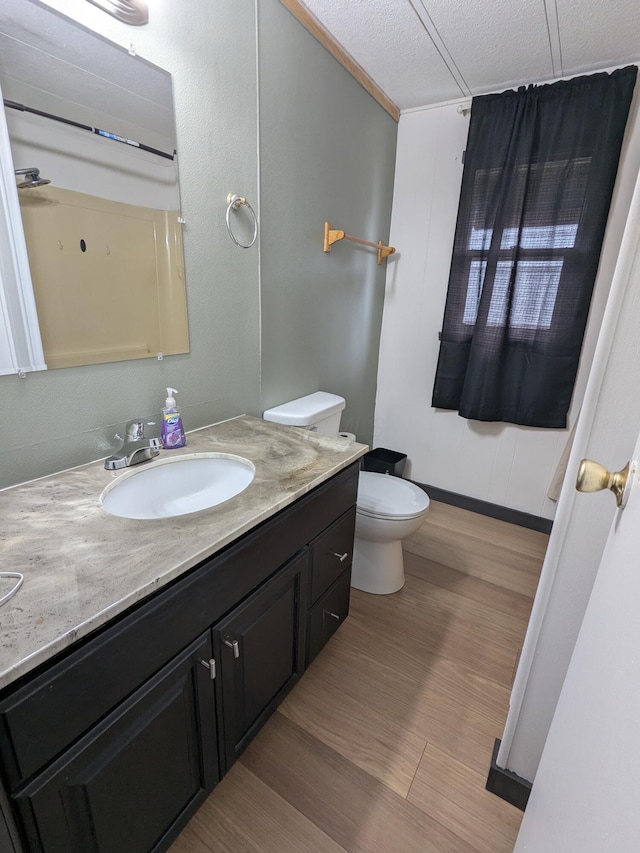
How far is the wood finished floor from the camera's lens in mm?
1050

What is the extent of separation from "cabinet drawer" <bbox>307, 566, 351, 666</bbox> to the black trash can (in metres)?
1.17

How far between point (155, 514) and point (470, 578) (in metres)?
1.61

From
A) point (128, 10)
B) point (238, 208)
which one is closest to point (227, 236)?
point (238, 208)

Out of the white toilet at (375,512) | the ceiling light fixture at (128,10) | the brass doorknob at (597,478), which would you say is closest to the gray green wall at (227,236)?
the ceiling light fixture at (128,10)

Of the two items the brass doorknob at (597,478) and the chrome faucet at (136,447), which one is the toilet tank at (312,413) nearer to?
the chrome faucet at (136,447)

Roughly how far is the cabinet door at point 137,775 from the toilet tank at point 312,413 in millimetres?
991

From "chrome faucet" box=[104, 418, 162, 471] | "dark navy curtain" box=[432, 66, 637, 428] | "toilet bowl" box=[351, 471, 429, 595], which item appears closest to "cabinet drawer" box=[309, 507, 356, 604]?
"toilet bowl" box=[351, 471, 429, 595]

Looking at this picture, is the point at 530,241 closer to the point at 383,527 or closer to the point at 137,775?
the point at 383,527

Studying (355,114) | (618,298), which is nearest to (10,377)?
(618,298)

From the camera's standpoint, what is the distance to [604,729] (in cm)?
41

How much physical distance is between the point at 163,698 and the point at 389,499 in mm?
1224

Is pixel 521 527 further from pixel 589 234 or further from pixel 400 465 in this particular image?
pixel 589 234

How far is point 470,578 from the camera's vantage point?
6.74 feet

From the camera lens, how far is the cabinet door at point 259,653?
965 mm
